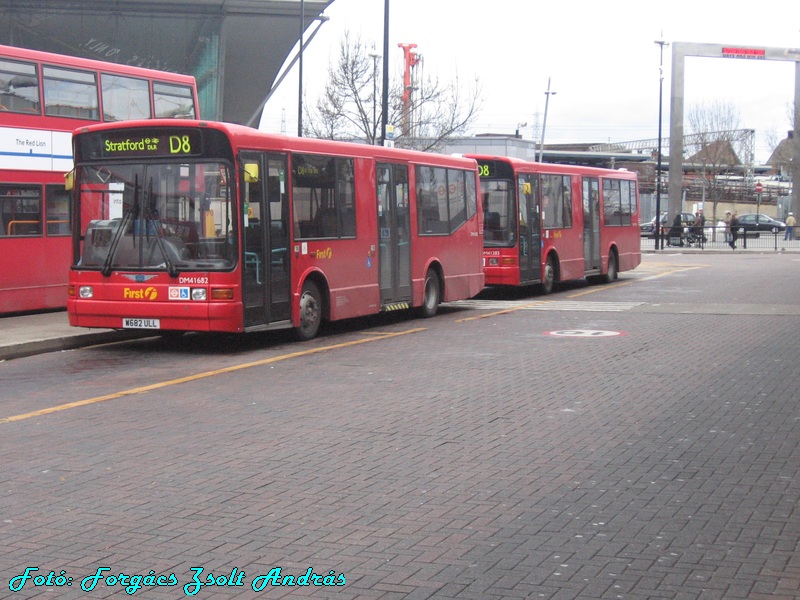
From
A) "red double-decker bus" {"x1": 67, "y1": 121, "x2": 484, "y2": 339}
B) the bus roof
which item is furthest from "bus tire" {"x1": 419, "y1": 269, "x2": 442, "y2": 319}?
the bus roof

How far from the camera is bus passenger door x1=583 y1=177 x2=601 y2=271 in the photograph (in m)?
28.0

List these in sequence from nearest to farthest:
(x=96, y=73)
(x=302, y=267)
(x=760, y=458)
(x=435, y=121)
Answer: (x=760, y=458), (x=302, y=267), (x=96, y=73), (x=435, y=121)

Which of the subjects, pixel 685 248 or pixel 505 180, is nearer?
pixel 505 180

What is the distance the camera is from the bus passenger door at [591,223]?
28.0 m

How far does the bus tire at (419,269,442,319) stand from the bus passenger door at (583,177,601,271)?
8705 millimetres

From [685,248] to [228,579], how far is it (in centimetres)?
5166

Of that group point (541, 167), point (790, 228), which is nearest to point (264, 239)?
point (541, 167)

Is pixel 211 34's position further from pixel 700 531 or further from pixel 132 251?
pixel 700 531

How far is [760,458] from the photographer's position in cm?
791

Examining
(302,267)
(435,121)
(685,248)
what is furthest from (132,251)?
(685,248)

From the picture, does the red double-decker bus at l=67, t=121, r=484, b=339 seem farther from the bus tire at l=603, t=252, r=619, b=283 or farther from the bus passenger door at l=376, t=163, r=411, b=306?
the bus tire at l=603, t=252, r=619, b=283

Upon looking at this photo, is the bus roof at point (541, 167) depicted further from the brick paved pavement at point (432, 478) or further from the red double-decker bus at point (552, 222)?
the brick paved pavement at point (432, 478)

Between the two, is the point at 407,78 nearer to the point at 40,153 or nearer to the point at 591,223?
the point at 591,223

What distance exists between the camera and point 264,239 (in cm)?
1466
